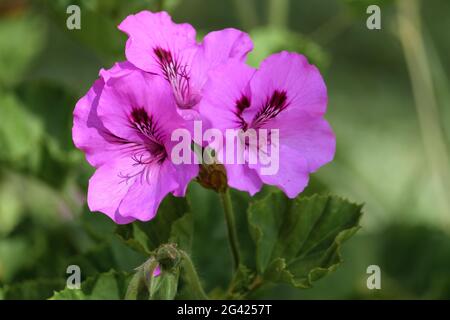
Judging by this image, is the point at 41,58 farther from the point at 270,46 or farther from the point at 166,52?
the point at 166,52

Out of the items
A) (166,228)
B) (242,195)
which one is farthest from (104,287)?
(242,195)

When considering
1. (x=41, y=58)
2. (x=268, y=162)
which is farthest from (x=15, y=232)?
(x=41, y=58)

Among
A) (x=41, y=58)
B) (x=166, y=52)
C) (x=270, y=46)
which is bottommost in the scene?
(x=166, y=52)

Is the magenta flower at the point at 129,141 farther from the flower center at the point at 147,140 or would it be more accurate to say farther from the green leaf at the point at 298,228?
the green leaf at the point at 298,228

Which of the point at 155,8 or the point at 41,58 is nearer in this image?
the point at 155,8

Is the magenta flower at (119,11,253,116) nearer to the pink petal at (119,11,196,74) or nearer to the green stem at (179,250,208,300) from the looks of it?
the pink petal at (119,11,196,74)
